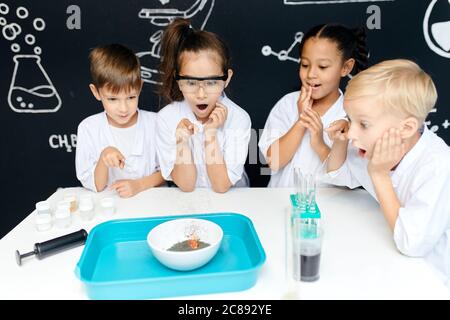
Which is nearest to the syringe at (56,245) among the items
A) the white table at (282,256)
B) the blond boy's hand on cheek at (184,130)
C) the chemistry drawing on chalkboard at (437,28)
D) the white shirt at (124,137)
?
the white table at (282,256)

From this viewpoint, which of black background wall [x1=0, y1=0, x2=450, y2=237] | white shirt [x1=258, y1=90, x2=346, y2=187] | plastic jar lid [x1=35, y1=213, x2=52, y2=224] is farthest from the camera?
black background wall [x1=0, y1=0, x2=450, y2=237]

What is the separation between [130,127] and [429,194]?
3.32 feet

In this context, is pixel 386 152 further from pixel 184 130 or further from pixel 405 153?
pixel 184 130

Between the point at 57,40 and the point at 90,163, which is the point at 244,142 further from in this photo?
the point at 57,40

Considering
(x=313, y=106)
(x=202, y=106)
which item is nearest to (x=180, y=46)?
(x=202, y=106)

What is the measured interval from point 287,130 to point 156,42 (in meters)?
0.67

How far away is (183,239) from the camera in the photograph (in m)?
0.90

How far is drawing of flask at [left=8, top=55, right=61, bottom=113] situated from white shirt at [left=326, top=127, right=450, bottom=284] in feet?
4.68

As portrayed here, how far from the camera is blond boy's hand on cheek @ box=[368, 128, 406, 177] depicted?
0.93m

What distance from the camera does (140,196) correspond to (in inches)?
48.0

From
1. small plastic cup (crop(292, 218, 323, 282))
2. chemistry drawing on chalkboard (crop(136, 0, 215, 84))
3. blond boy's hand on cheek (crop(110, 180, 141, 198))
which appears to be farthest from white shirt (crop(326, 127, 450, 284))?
chemistry drawing on chalkboard (crop(136, 0, 215, 84))

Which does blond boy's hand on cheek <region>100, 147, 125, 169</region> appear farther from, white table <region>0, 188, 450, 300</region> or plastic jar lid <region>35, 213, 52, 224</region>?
plastic jar lid <region>35, 213, 52, 224</region>

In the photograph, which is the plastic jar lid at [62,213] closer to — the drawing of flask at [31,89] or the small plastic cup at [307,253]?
the small plastic cup at [307,253]
